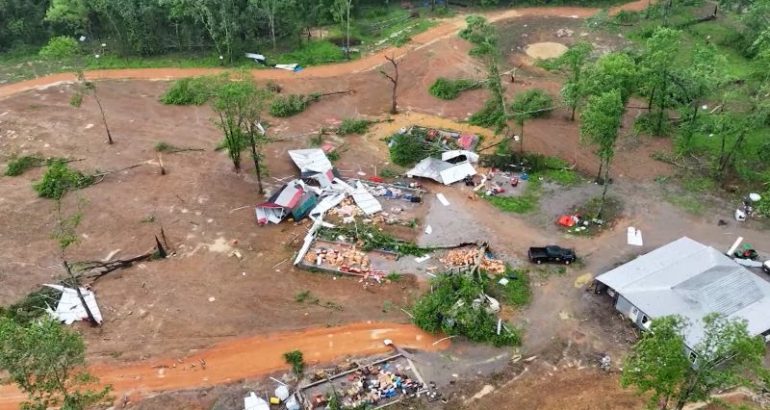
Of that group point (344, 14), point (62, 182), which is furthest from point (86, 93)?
point (344, 14)

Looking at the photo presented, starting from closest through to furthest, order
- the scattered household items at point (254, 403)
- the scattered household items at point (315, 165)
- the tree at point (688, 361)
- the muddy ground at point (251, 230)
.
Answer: the tree at point (688, 361) < the scattered household items at point (254, 403) < the muddy ground at point (251, 230) < the scattered household items at point (315, 165)

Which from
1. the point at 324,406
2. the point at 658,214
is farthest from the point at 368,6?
the point at 324,406

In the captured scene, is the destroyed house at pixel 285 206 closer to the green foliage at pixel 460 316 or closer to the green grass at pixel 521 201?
the green foliage at pixel 460 316

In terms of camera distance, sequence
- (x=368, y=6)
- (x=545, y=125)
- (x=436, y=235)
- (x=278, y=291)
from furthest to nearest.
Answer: (x=368, y=6), (x=545, y=125), (x=436, y=235), (x=278, y=291)

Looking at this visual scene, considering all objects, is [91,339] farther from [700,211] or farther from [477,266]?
[700,211]

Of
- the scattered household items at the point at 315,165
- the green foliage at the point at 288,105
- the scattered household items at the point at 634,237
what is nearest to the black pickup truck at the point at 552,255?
the scattered household items at the point at 634,237

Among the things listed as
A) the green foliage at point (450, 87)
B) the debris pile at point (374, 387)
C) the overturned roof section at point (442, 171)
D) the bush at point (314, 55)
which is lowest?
the debris pile at point (374, 387)
